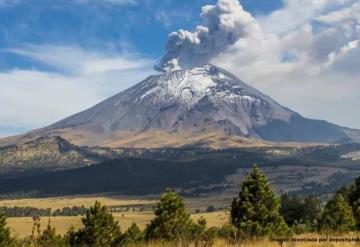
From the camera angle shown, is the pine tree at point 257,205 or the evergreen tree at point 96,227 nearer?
the pine tree at point 257,205

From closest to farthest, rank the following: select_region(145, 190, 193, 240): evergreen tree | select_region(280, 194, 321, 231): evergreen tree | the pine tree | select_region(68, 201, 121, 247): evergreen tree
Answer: the pine tree, select_region(145, 190, 193, 240): evergreen tree, select_region(68, 201, 121, 247): evergreen tree, select_region(280, 194, 321, 231): evergreen tree

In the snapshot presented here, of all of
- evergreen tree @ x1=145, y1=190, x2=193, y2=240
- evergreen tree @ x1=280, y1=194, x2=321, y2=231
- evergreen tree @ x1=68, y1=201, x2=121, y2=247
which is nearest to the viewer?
evergreen tree @ x1=145, y1=190, x2=193, y2=240

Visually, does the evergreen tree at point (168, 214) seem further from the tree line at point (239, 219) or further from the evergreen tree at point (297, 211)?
the evergreen tree at point (297, 211)

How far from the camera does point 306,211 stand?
106 meters

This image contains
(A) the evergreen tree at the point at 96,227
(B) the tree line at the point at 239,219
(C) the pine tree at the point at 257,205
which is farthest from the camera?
(A) the evergreen tree at the point at 96,227

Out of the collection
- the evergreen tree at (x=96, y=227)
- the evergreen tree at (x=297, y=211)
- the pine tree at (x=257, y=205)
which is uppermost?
→ the pine tree at (x=257, y=205)

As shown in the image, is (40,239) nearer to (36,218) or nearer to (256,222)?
(36,218)

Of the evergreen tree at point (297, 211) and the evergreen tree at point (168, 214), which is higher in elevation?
the evergreen tree at point (168, 214)

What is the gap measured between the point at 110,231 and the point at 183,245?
47896 mm

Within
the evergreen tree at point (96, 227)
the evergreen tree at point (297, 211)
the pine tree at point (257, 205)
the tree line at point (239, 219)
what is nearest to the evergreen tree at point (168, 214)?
the tree line at point (239, 219)

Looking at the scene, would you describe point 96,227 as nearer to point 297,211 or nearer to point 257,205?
point 257,205

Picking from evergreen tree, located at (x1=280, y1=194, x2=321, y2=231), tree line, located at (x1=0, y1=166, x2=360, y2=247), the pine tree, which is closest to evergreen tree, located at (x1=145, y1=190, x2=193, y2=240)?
tree line, located at (x1=0, y1=166, x2=360, y2=247)

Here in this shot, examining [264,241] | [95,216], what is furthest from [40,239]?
[95,216]

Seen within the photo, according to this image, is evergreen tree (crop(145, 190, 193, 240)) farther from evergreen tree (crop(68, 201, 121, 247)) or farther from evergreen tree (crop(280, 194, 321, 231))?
evergreen tree (crop(280, 194, 321, 231))
